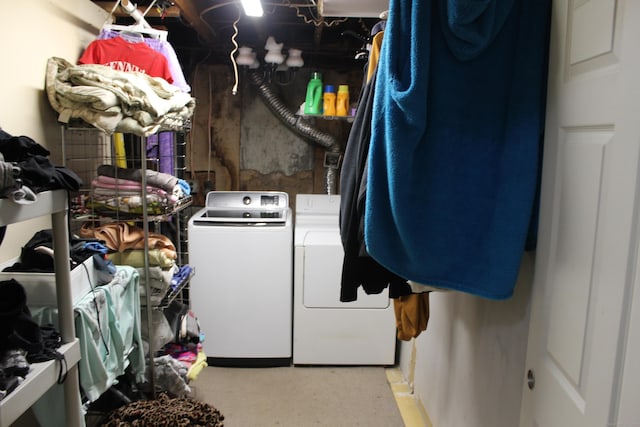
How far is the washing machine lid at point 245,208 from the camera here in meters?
2.95

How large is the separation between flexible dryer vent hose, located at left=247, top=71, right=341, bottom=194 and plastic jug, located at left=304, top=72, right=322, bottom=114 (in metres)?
0.27

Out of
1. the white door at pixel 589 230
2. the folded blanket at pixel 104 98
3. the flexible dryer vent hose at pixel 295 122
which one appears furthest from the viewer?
the flexible dryer vent hose at pixel 295 122

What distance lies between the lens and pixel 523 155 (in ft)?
3.49

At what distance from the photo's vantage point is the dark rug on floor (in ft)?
6.02

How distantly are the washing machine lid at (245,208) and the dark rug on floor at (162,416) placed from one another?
122 cm

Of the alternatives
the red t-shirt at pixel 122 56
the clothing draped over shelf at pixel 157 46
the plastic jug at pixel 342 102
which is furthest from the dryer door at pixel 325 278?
the red t-shirt at pixel 122 56

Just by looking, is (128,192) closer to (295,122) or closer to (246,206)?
(246,206)

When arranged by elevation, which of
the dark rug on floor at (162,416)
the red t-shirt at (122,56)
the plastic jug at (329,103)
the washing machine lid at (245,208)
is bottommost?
the dark rug on floor at (162,416)

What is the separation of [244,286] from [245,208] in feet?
1.72

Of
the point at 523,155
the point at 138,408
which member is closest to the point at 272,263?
the point at 138,408

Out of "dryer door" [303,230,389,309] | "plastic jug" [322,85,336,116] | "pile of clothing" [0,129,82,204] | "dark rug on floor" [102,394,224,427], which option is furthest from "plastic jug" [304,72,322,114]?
"pile of clothing" [0,129,82,204]

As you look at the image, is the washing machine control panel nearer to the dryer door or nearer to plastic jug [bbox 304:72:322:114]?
the dryer door

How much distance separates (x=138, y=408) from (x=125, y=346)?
0.32m

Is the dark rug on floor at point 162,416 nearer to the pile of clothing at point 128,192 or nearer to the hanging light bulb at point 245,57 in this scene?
the pile of clothing at point 128,192
